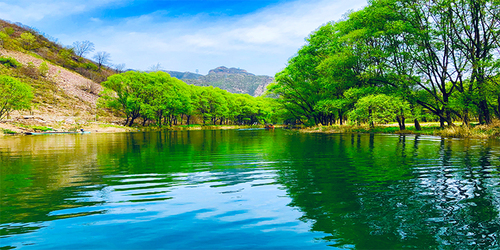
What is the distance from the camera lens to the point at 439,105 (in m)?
33.0

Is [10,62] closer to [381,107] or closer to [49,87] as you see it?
[49,87]

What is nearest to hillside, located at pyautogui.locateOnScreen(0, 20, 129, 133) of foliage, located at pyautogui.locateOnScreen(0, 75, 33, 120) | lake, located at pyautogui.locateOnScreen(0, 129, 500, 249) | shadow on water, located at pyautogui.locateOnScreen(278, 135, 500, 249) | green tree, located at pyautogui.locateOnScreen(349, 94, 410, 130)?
foliage, located at pyautogui.locateOnScreen(0, 75, 33, 120)

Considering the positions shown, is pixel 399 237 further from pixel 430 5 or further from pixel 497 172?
pixel 430 5

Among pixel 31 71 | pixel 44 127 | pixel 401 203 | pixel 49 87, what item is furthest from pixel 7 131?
pixel 401 203

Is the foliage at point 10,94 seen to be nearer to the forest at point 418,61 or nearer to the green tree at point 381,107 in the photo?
the forest at point 418,61

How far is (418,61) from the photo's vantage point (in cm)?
3177

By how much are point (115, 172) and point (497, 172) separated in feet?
46.0

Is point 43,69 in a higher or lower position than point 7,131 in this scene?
higher

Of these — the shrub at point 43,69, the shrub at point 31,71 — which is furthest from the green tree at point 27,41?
the shrub at point 43,69

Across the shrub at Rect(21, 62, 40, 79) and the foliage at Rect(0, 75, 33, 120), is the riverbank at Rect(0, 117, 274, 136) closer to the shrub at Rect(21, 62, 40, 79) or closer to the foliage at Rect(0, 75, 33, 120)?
the foliage at Rect(0, 75, 33, 120)

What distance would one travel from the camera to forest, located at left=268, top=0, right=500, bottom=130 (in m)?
27.7

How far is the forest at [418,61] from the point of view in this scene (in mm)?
27672

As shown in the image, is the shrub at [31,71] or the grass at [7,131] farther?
the shrub at [31,71]

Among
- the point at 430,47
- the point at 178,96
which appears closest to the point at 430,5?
the point at 430,47
